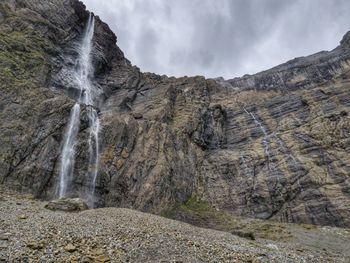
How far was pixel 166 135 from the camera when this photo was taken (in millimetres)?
56844

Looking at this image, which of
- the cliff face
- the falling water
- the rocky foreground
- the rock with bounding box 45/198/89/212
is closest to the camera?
the rocky foreground

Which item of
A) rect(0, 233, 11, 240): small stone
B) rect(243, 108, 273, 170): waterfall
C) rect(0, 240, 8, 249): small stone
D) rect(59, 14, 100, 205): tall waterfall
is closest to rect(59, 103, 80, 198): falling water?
rect(59, 14, 100, 205): tall waterfall

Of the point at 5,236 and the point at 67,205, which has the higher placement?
the point at 67,205

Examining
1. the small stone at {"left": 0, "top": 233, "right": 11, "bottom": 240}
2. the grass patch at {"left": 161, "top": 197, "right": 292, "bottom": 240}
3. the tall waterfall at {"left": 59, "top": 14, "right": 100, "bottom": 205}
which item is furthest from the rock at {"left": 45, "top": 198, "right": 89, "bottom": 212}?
the grass patch at {"left": 161, "top": 197, "right": 292, "bottom": 240}

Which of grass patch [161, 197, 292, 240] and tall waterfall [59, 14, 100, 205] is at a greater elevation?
tall waterfall [59, 14, 100, 205]

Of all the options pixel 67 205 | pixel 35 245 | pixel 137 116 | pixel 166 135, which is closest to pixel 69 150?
pixel 67 205

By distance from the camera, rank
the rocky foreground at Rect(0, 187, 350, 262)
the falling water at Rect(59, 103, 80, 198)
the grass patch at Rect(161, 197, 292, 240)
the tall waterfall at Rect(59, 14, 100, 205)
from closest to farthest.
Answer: the rocky foreground at Rect(0, 187, 350, 262), the grass patch at Rect(161, 197, 292, 240), the falling water at Rect(59, 103, 80, 198), the tall waterfall at Rect(59, 14, 100, 205)

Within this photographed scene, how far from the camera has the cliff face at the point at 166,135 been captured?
42.4m

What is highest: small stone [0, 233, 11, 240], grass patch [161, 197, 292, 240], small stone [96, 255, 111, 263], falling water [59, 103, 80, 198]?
falling water [59, 103, 80, 198]

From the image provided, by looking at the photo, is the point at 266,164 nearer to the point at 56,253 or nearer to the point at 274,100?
the point at 274,100

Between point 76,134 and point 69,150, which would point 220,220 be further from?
point 76,134

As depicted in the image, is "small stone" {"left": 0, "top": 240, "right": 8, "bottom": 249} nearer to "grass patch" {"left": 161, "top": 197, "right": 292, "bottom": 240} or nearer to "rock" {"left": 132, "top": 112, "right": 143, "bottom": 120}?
"grass patch" {"left": 161, "top": 197, "right": 292, "bottom": 240}

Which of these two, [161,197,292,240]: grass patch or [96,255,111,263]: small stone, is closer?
[96,255,111,263]: small stone

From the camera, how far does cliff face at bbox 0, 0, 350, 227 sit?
42366 millimetres
